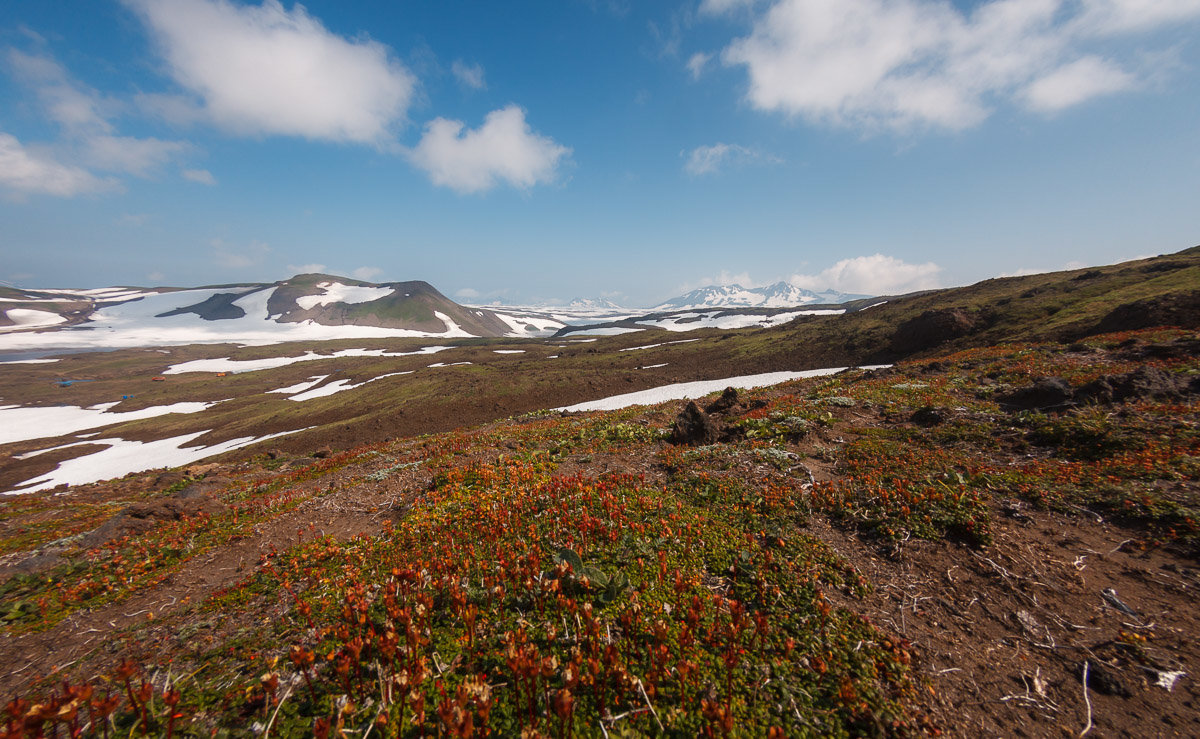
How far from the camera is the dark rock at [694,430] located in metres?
15.7

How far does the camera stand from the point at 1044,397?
14.4 metres

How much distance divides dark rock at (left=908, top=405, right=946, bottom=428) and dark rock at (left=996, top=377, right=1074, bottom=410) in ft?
8.85

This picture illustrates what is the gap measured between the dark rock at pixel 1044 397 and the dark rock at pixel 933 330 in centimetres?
3347

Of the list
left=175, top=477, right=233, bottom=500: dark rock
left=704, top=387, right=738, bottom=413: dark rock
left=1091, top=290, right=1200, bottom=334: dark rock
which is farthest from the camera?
left=1091, top=290, right=1200, bottom=334: dark rock

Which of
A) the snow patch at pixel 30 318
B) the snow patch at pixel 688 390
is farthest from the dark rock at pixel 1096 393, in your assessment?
the snow patch at pixel 30 318

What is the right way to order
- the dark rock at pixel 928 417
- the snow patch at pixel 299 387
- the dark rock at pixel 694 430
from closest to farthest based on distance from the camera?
the dark rock at pixel 928 417
the dark rock at pixel 694 430
the snow patch at pixel 299 387

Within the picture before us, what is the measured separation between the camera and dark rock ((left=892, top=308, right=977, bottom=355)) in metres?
42.8

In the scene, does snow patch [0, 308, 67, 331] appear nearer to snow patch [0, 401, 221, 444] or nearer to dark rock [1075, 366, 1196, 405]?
snow patch [0, 401, 221, 444]

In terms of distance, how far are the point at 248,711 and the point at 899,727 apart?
282 inches

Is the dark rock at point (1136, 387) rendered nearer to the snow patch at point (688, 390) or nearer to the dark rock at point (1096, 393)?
the dark rock at point (1096, 393)

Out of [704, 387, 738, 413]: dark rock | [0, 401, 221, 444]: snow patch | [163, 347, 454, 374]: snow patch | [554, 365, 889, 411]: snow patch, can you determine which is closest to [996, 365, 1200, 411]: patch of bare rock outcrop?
[704, 387, 738, 413]: dark rock

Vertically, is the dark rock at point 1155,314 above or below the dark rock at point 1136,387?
above

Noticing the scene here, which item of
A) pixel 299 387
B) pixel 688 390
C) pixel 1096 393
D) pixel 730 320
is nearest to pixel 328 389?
pixel 299 387

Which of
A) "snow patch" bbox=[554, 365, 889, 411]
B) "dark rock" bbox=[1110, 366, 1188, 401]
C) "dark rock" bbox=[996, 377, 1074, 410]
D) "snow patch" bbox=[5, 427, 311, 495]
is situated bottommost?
"snow patch" bbox=[5, 427, 311, 495]
